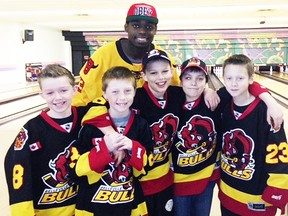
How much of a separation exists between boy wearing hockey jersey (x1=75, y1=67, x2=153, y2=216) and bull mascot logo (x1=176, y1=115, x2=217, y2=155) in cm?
24

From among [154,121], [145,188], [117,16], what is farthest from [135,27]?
[117,16]

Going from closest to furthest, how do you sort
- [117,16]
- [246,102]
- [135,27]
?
[246,102] → [135,27] → [117,16]

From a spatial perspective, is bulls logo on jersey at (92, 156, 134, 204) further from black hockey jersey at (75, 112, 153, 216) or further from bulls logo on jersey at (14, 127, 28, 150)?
bulls logo on jersey at (14, 127, 28, 150)

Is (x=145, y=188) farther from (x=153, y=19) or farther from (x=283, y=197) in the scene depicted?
(x=153, y=19)

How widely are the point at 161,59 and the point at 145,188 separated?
2.00 feet

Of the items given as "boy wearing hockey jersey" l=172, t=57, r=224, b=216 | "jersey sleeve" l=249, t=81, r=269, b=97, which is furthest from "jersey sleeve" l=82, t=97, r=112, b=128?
"jersey sleeve" l=249, t=81, r=269, b=97

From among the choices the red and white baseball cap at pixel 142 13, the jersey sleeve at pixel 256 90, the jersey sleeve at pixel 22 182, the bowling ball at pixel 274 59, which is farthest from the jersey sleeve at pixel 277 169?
the bowling ball at pixel 274 59

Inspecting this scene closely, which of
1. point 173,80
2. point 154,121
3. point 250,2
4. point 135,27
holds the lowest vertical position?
point 154,121

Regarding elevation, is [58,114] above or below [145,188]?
above

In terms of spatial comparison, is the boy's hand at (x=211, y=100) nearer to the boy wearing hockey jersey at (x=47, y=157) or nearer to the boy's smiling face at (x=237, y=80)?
the boy's smiling face at (x=237, y=80)

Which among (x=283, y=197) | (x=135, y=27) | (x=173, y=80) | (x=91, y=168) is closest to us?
(x=91, y=168)

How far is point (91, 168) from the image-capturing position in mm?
1352

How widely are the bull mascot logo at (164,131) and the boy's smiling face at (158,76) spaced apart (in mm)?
119

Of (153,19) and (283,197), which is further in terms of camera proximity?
(153,19)
